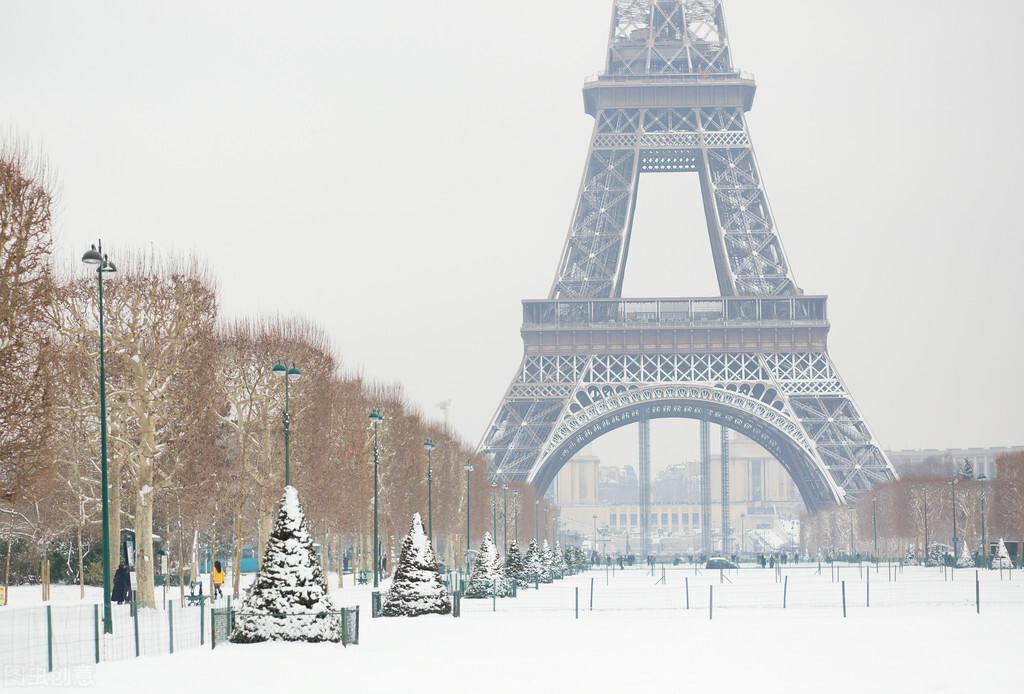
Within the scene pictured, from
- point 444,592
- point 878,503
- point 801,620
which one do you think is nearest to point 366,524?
point 444,592

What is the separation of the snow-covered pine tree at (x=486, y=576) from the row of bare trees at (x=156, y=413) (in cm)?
753

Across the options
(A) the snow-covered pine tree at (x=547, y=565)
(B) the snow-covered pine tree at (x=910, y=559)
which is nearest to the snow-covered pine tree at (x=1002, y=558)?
(B) the snow-covered pine tree at (x=910, y=559)

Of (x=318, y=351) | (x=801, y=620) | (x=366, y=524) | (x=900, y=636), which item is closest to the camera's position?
(x=900, y=636)

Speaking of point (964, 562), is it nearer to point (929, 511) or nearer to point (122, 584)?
point (929, 511)

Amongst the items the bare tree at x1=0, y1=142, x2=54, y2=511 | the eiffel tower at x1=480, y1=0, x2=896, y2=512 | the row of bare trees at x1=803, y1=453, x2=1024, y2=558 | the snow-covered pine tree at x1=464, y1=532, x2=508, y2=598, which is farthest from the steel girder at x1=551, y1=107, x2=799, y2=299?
the bare tree at x1=0, y1=142, x2=54, y2=511

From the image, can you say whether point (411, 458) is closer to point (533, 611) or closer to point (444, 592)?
point (533, 611)

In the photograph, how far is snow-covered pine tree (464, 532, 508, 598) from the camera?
5688cm

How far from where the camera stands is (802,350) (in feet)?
376

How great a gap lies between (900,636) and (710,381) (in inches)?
3309

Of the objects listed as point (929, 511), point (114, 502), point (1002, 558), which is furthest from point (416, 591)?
point (929, 511)

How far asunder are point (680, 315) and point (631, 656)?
91804 millimetres

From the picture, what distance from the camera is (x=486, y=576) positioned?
57094 mm

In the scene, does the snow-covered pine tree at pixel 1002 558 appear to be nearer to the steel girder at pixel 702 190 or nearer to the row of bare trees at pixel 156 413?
the steel girder at pixel 702 190

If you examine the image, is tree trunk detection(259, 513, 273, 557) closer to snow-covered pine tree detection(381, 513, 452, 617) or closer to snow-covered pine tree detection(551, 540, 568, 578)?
snow-covered pine tree detection(381, 513, 452, 617)
